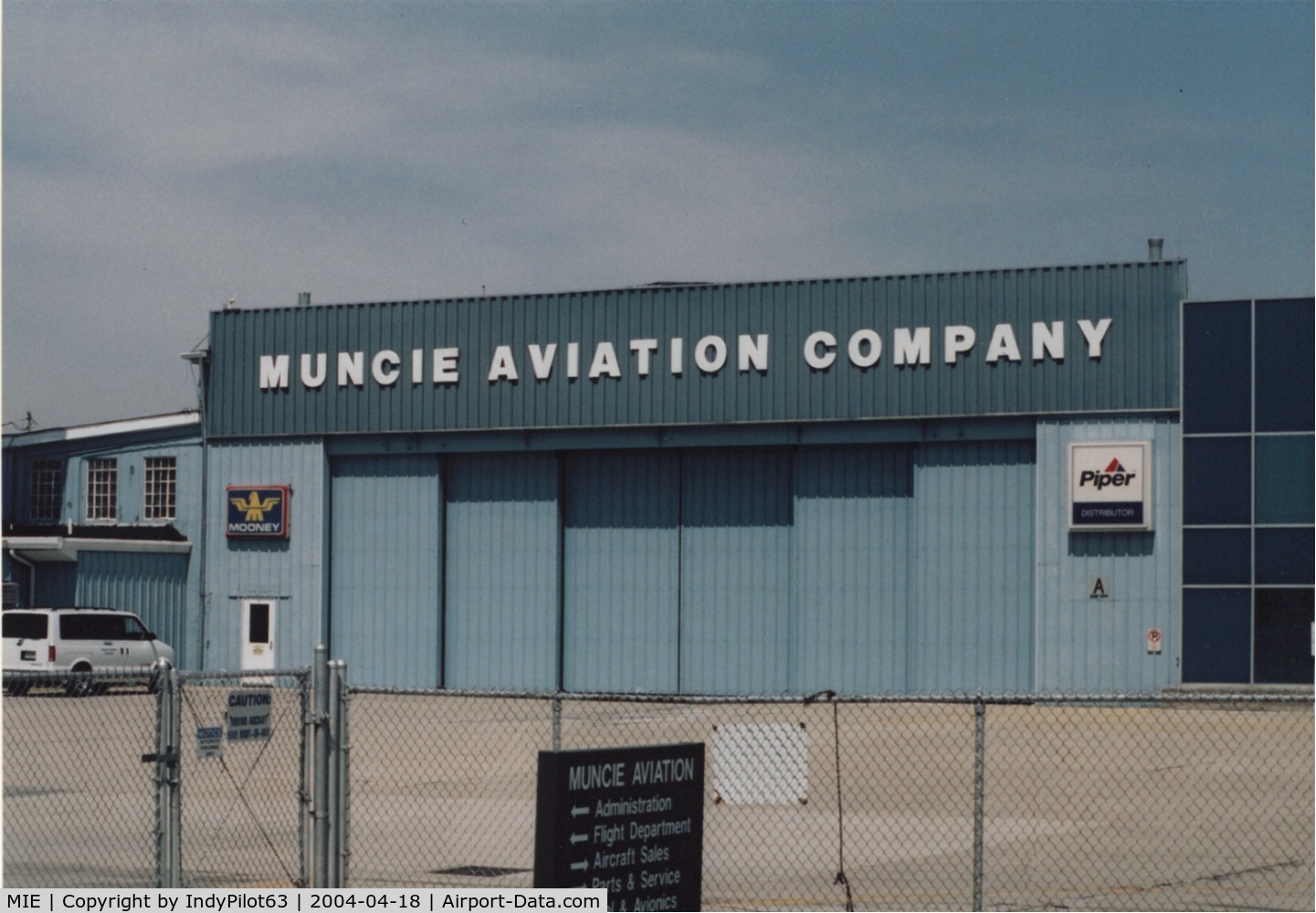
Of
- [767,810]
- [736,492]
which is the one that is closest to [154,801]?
[767,810]

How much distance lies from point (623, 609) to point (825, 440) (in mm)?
6354

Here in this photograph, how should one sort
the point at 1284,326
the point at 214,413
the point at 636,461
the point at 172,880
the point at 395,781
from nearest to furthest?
1. the point at 172,880
2. the point at 395,781
3. the point at 1284,326
4. the point at 636,461
5. the point at 214,413

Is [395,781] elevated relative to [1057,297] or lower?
lower

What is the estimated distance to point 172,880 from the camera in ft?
37.8

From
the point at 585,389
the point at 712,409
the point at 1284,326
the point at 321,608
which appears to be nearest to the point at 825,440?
the point at 712,409

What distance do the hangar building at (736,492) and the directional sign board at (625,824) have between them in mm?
29132

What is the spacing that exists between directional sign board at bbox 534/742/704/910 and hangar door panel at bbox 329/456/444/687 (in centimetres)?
3341

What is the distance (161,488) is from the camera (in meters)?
46.0

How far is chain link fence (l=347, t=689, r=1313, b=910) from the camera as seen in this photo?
13703 millimetres

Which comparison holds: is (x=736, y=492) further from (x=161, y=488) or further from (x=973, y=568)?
(x=161, y=488)

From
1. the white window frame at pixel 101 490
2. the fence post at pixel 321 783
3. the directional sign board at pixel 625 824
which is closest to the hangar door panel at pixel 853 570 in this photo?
the white window frame at pixel 101 490

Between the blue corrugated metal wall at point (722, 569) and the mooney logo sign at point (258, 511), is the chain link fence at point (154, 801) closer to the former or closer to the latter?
the blue corrugated metal wall at point (722, 569)

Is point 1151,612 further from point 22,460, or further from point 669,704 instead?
point 22,460

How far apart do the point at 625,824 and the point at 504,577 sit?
33.6m
